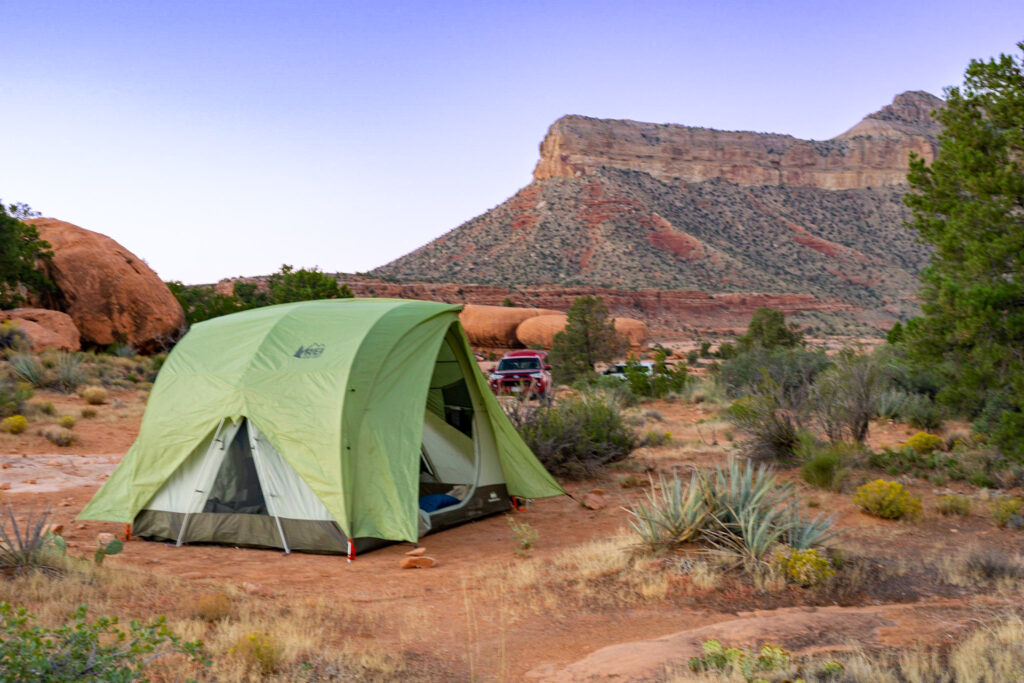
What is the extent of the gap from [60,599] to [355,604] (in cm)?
214

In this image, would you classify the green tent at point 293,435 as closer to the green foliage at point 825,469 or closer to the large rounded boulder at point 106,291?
the green foliage at point 825,469

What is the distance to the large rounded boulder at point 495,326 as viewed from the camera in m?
49.2

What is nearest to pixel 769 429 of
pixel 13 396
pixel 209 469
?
pixel 209 469

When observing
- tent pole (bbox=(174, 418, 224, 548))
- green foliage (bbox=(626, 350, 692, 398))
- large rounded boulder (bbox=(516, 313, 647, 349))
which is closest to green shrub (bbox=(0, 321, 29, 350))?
tent pole (bbox=(174, 418, 224, 548))

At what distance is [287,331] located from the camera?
8875mm

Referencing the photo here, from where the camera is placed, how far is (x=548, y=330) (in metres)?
46.6

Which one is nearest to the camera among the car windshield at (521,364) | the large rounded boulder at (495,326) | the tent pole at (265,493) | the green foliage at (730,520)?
the green foliage at (730,520)

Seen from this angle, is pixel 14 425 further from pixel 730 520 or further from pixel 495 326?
pixel 495 326

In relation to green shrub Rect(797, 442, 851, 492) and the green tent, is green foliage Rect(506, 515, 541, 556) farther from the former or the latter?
green shrub Rect(797, 442, 851, 492)

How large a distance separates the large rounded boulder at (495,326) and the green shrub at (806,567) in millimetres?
41943

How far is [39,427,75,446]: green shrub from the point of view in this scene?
45.9 ft

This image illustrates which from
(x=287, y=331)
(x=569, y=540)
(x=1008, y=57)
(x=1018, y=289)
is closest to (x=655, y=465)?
(x=569, y=540)

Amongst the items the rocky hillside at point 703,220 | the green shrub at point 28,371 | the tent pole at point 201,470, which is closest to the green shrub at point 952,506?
the tent pole at point 201,470

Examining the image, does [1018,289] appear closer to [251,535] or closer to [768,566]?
[768,566]
